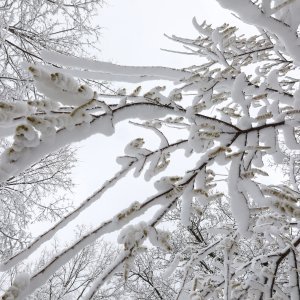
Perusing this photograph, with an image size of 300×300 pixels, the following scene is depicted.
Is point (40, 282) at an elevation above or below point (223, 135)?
below

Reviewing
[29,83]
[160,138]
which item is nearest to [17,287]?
[160,138]

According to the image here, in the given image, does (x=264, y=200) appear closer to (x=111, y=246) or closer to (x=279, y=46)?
(x=279, y=46)

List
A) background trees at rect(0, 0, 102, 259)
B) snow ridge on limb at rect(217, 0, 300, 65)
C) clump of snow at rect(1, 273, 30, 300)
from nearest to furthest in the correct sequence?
clump of snow at rect(1, 273, 30, 300)
snow ridge on limb at rect(217, 0, 300, 65)
background trees at rect(0, 0, 102, 259)

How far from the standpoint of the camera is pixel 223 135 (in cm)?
118

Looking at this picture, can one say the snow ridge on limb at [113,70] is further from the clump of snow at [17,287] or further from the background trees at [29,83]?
the background trees at [29,83]

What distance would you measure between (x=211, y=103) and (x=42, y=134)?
32.4 inches

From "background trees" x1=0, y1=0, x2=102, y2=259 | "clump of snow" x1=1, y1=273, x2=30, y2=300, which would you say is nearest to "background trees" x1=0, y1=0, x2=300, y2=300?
"clump of snow" x1=1, y1=273, x2=30, y2=300

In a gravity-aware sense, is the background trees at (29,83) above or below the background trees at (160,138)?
above

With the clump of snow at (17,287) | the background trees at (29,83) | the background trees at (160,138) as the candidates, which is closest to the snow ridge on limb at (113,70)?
the background trees at (160,138)

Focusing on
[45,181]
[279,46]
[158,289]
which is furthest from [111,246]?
[279,46]

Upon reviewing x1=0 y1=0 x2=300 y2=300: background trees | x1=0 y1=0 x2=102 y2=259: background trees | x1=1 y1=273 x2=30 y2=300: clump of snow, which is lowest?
x1=1 y1=273 x2=30 y2=300: clump of snow

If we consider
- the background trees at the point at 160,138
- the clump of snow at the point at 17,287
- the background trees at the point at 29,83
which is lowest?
the clump of snow at the point at 17,287

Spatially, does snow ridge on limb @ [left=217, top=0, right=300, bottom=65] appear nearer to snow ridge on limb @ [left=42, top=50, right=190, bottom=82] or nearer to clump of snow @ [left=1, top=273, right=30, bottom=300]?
snow ridge on limb @ [left=42, top=50, right=190, bottom=82]

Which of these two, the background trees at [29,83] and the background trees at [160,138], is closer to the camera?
the background trees at [160,138]
